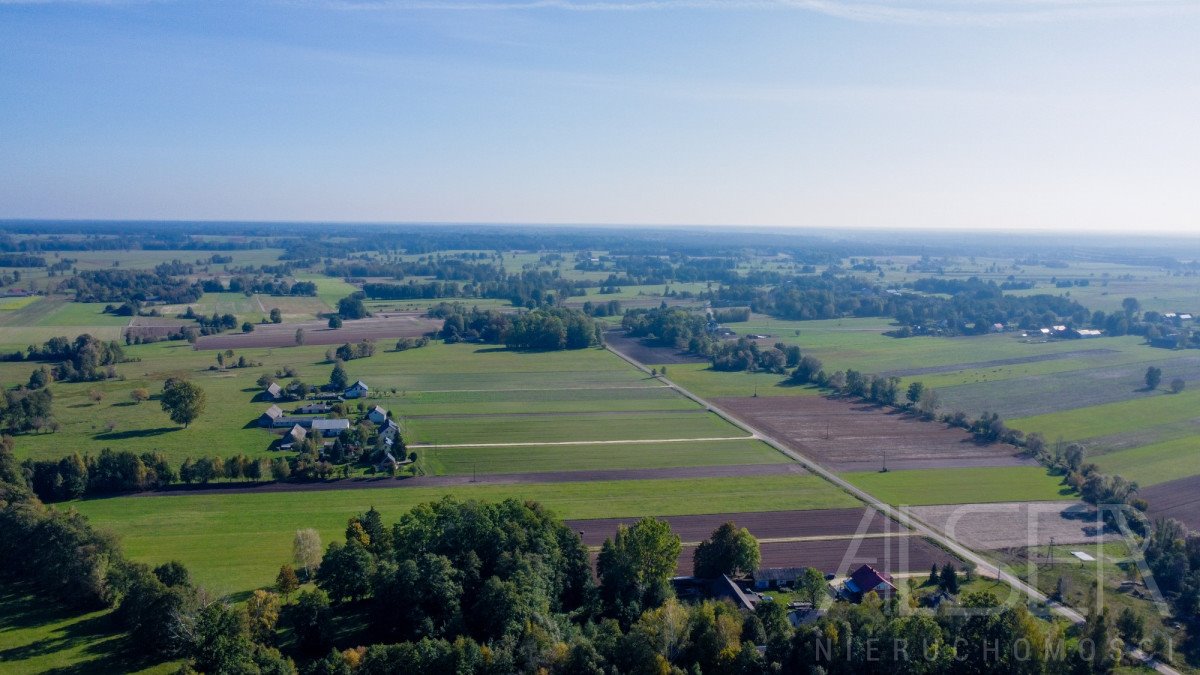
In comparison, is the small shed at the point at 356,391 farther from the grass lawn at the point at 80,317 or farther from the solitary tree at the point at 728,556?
the grass lawn at the point at 80,317

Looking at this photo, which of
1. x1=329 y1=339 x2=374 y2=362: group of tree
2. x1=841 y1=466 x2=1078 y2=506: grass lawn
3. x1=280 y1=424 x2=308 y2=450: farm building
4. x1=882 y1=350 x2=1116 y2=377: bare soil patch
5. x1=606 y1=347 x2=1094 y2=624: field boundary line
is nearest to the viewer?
x1=606 y1=347 x2=1094 y2=624: field boundary line

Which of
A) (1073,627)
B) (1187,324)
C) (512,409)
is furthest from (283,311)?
(1187,324)

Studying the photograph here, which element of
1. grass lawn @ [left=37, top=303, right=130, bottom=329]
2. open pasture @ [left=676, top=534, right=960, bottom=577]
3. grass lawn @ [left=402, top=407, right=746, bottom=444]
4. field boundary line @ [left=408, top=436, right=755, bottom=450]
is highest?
grass lawn @ [left=37, top=303, right=130, bottom=329]

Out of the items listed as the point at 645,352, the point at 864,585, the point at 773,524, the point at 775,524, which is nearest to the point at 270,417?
the point at 773,524

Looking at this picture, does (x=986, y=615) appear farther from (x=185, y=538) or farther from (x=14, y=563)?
(x=14, y=563)

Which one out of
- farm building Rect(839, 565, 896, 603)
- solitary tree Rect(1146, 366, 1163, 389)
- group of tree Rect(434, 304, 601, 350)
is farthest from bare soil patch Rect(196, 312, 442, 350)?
solitary tree Rect(1146, 366, 1163, 389)

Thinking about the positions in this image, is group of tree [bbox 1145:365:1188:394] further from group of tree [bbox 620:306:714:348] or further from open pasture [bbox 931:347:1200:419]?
group of tree [bbox 620:306:714:348]
